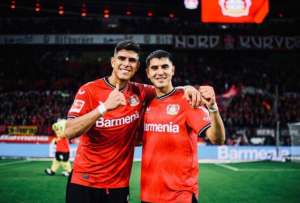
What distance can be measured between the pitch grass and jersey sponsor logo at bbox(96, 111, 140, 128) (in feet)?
17.7

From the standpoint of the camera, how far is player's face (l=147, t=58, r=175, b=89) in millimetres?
4125

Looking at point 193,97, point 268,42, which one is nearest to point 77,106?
point 193,97

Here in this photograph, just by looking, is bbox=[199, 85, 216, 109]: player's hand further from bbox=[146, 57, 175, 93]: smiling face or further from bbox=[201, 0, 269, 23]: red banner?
bbox=[201, 0, 269, 23]: red banner

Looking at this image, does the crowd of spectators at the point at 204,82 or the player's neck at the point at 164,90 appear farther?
the crowd of spectators at the point at 204,82

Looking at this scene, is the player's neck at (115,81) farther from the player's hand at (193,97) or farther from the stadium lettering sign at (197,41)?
the stadium lettering sign at (197,41)

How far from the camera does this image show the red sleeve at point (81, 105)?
155 inches

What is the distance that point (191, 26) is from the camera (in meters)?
31.2

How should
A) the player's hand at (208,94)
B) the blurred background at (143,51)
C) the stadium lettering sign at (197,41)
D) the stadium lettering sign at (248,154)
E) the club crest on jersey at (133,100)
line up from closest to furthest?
the player's hand at (208,94) < the club crest on jersey at (133,100) < the stadium lettering sign at (248,154) < the blurred background at (143,51) < the stadium lettering sign at (197,41)

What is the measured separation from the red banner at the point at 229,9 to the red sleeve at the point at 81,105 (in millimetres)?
15911

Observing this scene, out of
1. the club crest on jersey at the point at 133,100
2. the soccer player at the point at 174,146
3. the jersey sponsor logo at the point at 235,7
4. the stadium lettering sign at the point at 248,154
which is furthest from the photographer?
the stadium lettering sign at the point at 248,154

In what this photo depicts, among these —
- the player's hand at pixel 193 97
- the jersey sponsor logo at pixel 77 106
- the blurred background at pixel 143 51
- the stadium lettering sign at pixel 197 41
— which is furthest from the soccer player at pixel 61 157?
the stadium lettering sign at pixel 197 41

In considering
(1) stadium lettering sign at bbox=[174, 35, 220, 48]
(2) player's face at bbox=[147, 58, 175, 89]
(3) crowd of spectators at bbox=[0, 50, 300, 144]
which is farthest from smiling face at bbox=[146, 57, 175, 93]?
(1) stadium lettering sign at bbox=[174, 35, 220, 48]

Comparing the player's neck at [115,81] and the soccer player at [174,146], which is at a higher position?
the player's neck at [115,81]

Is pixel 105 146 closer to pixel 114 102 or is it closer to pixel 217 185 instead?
pixel 114 102
